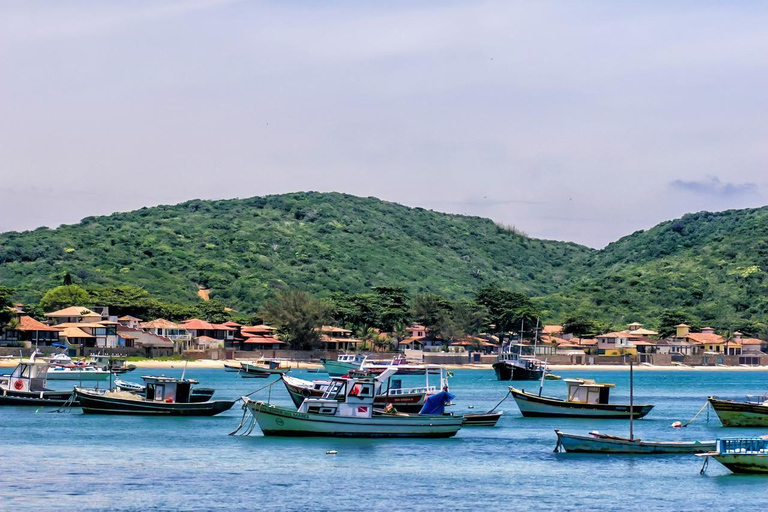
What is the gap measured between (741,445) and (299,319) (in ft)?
398

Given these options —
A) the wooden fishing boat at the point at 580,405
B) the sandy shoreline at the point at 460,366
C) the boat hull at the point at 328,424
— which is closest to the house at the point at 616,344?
the sandy shoreline at the point at 460,366

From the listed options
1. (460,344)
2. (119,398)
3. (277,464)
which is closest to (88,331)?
(460,344)

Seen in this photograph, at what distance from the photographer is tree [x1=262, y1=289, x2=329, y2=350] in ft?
536

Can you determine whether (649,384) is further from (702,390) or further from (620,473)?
(620,473)

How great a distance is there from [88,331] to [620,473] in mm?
115888

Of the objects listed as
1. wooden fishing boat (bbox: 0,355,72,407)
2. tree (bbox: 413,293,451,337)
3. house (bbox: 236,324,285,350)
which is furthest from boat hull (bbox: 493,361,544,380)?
wooden fishing boat (bbox: 0,355,72,407)

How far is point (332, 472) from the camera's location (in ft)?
150

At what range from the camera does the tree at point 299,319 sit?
536 ft

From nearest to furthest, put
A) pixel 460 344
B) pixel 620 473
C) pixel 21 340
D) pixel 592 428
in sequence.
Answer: pixel 620 473, pixel 592 428, pixel 21 340, pixel 460 344

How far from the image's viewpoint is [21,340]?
150 meters

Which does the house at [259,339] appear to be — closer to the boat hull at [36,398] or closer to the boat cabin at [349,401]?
the boat hull at [36,398]

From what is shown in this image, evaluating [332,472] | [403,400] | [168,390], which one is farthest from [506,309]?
[332,472]

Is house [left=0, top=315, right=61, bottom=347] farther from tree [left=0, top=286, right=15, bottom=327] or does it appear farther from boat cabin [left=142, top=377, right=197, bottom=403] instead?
boat cabin [left=142, top=377, right=197, bottom=403]

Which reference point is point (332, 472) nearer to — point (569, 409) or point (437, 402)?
point (437, 402)
